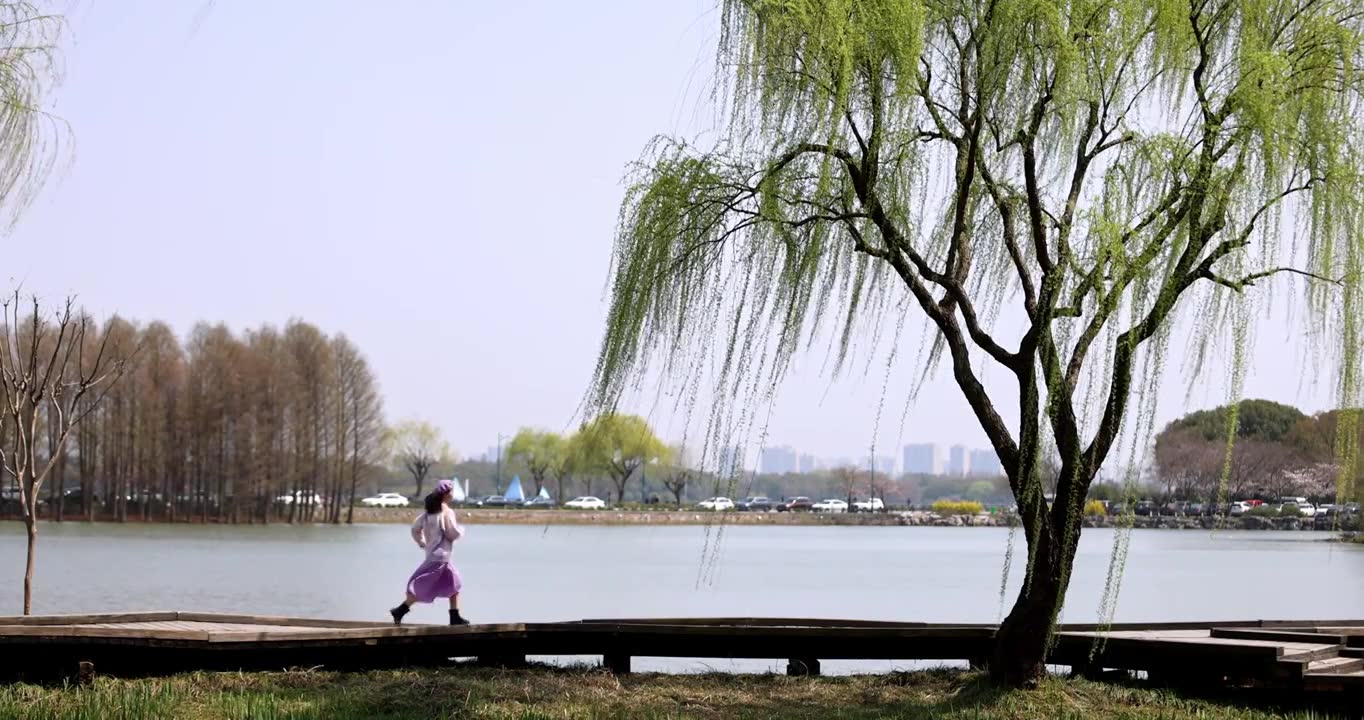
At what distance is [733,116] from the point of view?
28.8ft

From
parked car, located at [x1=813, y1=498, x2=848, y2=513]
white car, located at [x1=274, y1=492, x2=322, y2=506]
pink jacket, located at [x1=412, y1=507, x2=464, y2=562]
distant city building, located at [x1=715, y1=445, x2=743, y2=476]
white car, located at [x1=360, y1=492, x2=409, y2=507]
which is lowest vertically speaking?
parked car, located at [x1=813, y1=498, x2=848, y2=513]

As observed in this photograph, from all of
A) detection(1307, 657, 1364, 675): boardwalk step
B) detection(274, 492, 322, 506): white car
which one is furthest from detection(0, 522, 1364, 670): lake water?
detection(1307, 657, 1364, 675): boardwalk step

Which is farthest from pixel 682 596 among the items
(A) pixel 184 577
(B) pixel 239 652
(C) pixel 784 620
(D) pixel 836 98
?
(D) pixel 836 98

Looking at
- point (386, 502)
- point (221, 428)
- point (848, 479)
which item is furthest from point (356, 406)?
point (386, 502)

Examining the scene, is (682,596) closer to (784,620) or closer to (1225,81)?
(784,620)

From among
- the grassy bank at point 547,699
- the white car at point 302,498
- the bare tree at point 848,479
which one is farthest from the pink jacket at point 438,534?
the white car at point 302,498

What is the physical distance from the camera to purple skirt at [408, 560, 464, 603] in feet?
36.0

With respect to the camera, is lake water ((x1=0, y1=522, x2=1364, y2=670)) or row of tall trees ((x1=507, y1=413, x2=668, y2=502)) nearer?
lake water ((x1=0, y1=522, x2=1364, y2=670))

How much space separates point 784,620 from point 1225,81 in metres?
5.15

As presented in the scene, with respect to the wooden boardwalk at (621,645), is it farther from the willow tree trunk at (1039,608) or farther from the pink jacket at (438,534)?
the pink jacket at (438,534)

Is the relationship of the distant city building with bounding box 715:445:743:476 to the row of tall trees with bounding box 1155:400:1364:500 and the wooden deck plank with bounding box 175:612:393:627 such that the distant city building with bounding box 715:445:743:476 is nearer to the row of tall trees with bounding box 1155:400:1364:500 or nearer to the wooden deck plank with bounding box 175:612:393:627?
the wooden deck plank with bounding box 175:612:393:627

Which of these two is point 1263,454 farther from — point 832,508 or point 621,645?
point 832,508

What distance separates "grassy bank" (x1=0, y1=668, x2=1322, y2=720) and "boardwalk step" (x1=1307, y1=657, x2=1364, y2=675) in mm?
394

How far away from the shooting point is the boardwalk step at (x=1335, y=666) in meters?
8.63
